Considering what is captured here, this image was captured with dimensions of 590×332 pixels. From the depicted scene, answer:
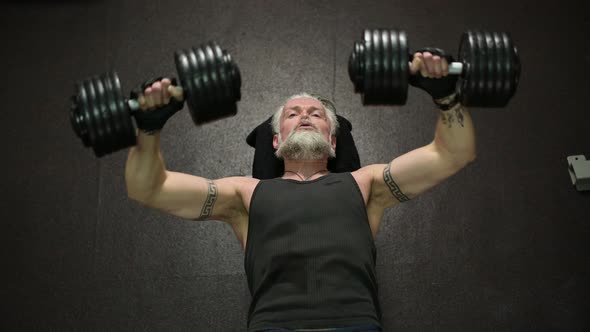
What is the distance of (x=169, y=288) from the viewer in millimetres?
2971

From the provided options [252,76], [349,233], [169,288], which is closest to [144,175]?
[349,233]

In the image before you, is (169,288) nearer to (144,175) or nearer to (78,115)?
(144,175)

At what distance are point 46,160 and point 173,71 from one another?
2.42 feet

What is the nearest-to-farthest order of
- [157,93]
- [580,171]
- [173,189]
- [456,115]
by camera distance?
[157,93]
[456,115]
[173,189]
[580,171]

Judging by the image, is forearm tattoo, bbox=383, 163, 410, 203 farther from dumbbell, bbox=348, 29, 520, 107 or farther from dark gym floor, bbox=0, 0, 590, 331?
dark gym floor, bbox=0, 0, 590, 331

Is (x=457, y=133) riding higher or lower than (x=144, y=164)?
higher

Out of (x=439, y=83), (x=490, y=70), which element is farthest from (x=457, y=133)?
(x=490, y=70)

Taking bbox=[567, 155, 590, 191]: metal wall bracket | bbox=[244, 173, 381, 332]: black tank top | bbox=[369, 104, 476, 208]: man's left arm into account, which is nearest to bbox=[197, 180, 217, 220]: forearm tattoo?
bbox=[244, 173, 381, 332]: black tank top

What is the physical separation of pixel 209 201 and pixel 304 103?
593mm

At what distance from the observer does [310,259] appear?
2.16 metres

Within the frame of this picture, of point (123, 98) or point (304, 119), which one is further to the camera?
point (304, 119)

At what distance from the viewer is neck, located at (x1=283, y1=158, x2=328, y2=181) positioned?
2.58 meters

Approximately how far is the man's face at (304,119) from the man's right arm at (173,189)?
0.30m

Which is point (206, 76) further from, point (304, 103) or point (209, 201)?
point (304, 103)
